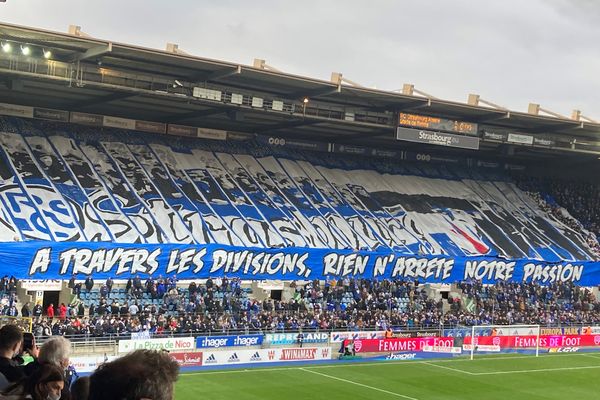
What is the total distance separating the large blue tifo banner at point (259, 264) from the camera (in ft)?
101

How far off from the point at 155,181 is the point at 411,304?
1390cm

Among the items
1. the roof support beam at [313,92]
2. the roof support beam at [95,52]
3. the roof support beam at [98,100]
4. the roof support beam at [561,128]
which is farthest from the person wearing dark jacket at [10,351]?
the roof support beam at [561,128]

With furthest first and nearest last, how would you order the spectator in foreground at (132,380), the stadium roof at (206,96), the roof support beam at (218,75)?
the roof support beam at (218,75), the stadium roof at (206,96), the spectator in foreground at (132,380)

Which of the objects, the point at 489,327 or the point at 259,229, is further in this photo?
the point at 259,229

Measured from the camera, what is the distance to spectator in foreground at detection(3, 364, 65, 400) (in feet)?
13.9

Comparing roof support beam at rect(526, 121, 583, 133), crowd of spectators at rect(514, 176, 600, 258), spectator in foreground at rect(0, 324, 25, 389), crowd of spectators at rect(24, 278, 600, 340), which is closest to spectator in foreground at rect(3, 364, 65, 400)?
spectator in foreground at rect(0, 324, 25, 389)

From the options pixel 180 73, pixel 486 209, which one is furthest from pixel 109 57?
pixel 486 209

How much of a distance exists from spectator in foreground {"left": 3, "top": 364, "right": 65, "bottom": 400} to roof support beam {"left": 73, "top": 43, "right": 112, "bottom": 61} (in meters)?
29.3

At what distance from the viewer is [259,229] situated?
40531 millimetres

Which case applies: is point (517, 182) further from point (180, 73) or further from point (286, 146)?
point (180, 73)

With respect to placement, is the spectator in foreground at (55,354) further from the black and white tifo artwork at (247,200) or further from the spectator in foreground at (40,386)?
the black and white tifo artwork at (247,200)

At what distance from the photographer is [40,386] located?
13.9 ft

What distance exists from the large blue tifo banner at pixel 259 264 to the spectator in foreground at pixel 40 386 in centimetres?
2699

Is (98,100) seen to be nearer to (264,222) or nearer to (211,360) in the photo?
(264,222)
